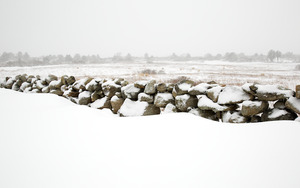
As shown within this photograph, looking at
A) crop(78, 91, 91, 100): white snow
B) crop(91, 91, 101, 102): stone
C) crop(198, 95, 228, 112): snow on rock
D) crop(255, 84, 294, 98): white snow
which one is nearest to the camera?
crop(255, 84, 294, 98): white snow

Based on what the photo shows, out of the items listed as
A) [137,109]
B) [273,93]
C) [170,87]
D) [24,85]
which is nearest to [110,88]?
[137,109]

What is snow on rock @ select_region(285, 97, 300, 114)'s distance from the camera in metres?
2.26

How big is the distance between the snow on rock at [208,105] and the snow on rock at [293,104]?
2.74ft

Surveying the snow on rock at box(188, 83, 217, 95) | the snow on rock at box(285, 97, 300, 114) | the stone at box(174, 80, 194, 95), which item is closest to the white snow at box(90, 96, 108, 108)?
the stone at box(174, 80, 194, 95)

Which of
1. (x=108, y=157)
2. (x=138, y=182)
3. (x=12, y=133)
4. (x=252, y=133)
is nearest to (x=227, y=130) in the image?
(x=252, y=133)

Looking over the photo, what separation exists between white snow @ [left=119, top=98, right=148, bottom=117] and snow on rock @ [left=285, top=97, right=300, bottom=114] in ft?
7.96

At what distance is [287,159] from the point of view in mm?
1479

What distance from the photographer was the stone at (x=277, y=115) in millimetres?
2455

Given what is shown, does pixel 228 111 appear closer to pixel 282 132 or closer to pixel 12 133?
pixel 282 132

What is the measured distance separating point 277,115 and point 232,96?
2.26 feet

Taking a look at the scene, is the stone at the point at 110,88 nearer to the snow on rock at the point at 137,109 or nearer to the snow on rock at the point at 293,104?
the snow on rock at the point at 137,109

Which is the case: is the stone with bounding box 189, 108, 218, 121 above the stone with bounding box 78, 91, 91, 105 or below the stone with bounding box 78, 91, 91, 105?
below

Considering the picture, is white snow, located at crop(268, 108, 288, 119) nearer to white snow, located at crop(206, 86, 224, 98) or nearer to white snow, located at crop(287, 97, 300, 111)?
white snow, located at crop(287, 97, 300, 111)

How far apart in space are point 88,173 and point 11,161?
2.73ft
